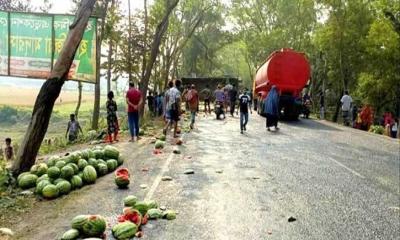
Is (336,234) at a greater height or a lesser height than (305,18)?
lesser

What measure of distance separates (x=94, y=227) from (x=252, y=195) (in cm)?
334

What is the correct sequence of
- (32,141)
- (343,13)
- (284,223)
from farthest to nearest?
(343,13) → (32,141) → (284,223)

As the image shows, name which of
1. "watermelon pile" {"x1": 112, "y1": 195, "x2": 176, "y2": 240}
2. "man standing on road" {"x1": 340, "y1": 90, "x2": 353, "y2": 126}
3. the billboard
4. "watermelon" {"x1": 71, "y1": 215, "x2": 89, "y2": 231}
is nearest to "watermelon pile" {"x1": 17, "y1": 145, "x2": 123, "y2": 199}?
"watermelon pile" {"x1": 112, "y1": 195, "x2": 176, "y2": 240}

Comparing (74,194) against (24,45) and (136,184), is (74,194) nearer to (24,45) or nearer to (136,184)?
(136,184)

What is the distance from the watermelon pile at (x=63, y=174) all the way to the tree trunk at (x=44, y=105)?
1.69 feet

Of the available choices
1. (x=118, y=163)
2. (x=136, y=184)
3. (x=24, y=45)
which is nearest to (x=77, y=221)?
(x=136, y=184)

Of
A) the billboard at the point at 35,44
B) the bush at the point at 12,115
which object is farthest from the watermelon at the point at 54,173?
the bush at the point at 12,115

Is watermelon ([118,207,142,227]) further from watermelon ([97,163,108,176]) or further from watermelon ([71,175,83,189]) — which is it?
watermelon ([97,163,108,176])

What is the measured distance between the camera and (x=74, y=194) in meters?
9.03

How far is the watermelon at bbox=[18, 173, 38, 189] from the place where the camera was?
929cm

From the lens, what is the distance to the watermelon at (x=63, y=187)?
894cm

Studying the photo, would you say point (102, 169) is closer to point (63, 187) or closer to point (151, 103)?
point (63, 187)

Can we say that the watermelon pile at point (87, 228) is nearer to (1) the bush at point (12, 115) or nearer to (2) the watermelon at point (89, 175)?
(2) the watermelon at point (89, 175)

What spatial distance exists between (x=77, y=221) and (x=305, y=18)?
4702 cm
